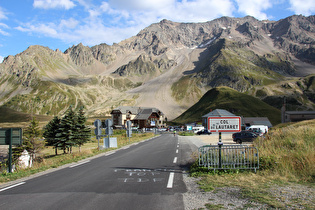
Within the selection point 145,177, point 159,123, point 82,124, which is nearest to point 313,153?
point 145,177

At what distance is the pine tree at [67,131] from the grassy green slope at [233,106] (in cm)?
9678

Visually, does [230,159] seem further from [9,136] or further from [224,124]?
[9,136]

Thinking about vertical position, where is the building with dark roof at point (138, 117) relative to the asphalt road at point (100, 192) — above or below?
above

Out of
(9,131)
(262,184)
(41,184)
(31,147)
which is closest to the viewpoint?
(262,184)

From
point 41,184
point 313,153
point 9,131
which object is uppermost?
point 9,131

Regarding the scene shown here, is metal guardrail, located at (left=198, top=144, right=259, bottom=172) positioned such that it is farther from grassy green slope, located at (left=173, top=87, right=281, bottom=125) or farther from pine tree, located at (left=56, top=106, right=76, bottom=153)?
grassy green slope, located at (left=173, top=87, right=281, bottom=125)

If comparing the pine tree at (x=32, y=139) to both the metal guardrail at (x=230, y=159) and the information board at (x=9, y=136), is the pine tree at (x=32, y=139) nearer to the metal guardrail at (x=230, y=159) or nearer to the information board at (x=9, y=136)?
the information board at (x=9, y=136)

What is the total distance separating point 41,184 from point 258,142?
1212cm

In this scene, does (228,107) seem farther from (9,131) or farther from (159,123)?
(9,131)

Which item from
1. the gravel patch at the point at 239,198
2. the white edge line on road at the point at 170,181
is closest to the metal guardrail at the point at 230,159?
the white edge line on road at the point at 170,181

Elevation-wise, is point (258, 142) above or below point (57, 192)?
above

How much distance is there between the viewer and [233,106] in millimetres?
127125

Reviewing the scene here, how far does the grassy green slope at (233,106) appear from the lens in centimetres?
12138

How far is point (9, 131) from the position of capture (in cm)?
1278
